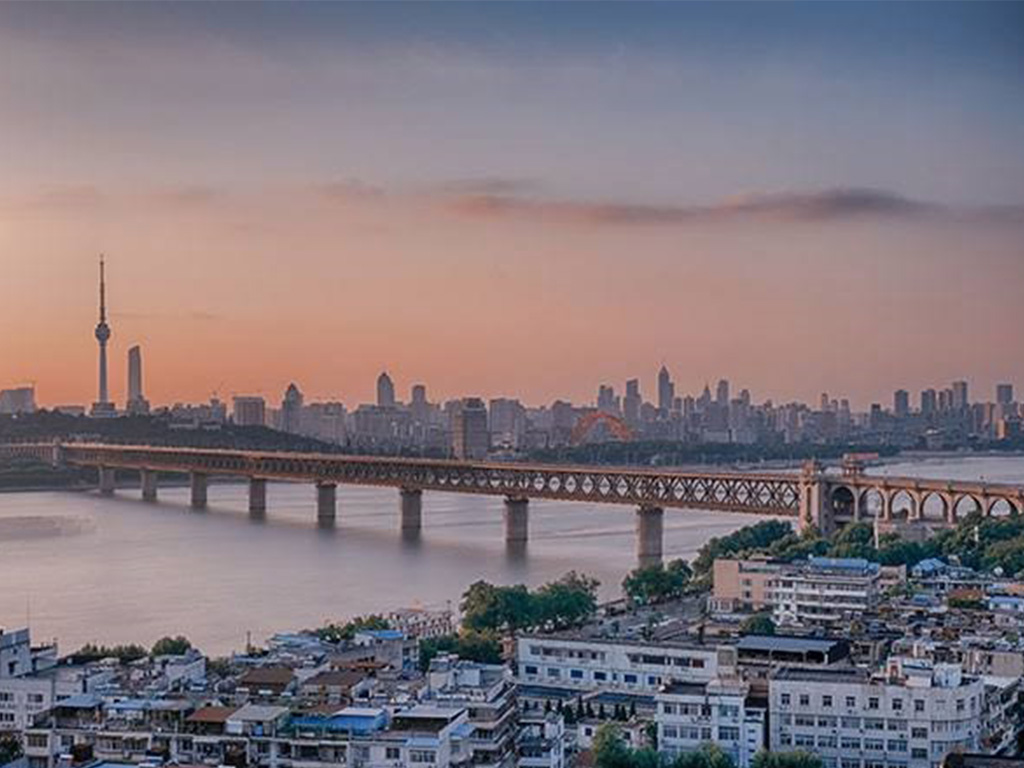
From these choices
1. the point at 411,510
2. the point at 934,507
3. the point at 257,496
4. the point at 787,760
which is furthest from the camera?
the point at 257,496

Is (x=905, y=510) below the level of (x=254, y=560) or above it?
Answer: above

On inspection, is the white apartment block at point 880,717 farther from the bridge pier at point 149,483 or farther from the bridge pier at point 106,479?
the bridge pier at point 106,479

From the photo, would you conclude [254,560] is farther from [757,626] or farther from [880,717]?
[880,717]

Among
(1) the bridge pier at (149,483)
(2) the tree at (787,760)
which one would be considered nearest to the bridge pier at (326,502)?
(1) the bridge pier at (149,483)

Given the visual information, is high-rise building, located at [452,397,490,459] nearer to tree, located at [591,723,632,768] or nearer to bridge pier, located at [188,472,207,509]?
bridge pier, located at [188,472,207,509]

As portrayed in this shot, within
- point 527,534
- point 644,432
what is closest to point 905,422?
point 644,432

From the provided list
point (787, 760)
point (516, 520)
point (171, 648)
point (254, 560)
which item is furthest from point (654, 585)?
point (516, 520)

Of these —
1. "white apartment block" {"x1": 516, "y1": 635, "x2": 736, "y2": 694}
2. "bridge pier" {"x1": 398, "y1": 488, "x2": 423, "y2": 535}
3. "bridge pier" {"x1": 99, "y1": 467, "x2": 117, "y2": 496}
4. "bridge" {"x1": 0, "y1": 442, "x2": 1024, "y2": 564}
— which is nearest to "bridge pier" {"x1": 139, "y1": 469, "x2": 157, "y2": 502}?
"bridge" {"x1": 0, "y1": 442, "x2": 1024, "y2": 564}

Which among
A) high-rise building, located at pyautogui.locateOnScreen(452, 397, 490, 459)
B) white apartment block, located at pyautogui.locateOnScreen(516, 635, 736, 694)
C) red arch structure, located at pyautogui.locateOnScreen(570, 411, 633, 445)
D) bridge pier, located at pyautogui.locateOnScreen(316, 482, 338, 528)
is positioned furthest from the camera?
red arch structure, located at pyautogui.locateOnScreen(570, 411, 633, 445)
